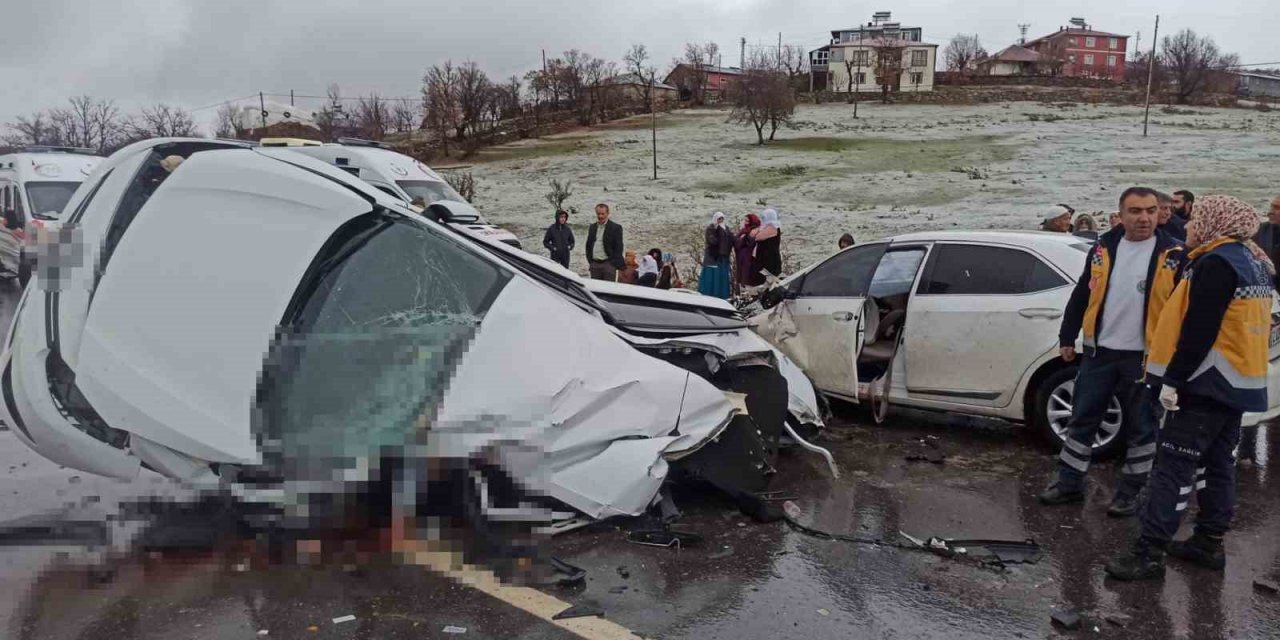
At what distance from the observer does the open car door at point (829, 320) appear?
6.36 meters

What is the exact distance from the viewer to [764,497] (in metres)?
4.81

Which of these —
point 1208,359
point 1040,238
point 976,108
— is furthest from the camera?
point 976,108

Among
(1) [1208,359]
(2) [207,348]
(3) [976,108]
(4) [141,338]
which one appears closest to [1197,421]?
(1) [1208,359]

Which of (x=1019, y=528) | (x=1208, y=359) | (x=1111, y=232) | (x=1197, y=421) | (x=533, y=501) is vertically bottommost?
(x=1019, y=528)

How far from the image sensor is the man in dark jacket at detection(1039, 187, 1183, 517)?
14.9ft

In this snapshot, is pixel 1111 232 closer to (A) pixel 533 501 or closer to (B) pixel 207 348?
(A) pixel 533 501

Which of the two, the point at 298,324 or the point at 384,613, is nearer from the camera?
the point at 384,613

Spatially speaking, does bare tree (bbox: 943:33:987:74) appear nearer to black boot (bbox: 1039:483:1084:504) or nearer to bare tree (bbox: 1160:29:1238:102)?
bare tree (bbox: 1160:29:1238:102)

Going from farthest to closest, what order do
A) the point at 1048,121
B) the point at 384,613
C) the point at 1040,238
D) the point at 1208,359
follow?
the point at 1048,121
the point at 1040,238
the point at 1208,359
the point at 384,613

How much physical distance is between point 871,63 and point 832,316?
232 ft

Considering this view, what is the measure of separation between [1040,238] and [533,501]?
4084mm

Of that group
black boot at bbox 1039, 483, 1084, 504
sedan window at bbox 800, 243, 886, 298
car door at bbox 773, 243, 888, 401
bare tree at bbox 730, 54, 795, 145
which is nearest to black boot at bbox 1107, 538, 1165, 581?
black boot at bbox 1039, 483, 1084, 504

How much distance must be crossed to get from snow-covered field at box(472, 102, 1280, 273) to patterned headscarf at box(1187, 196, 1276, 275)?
1221 centimetres

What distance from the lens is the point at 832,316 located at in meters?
6.46
